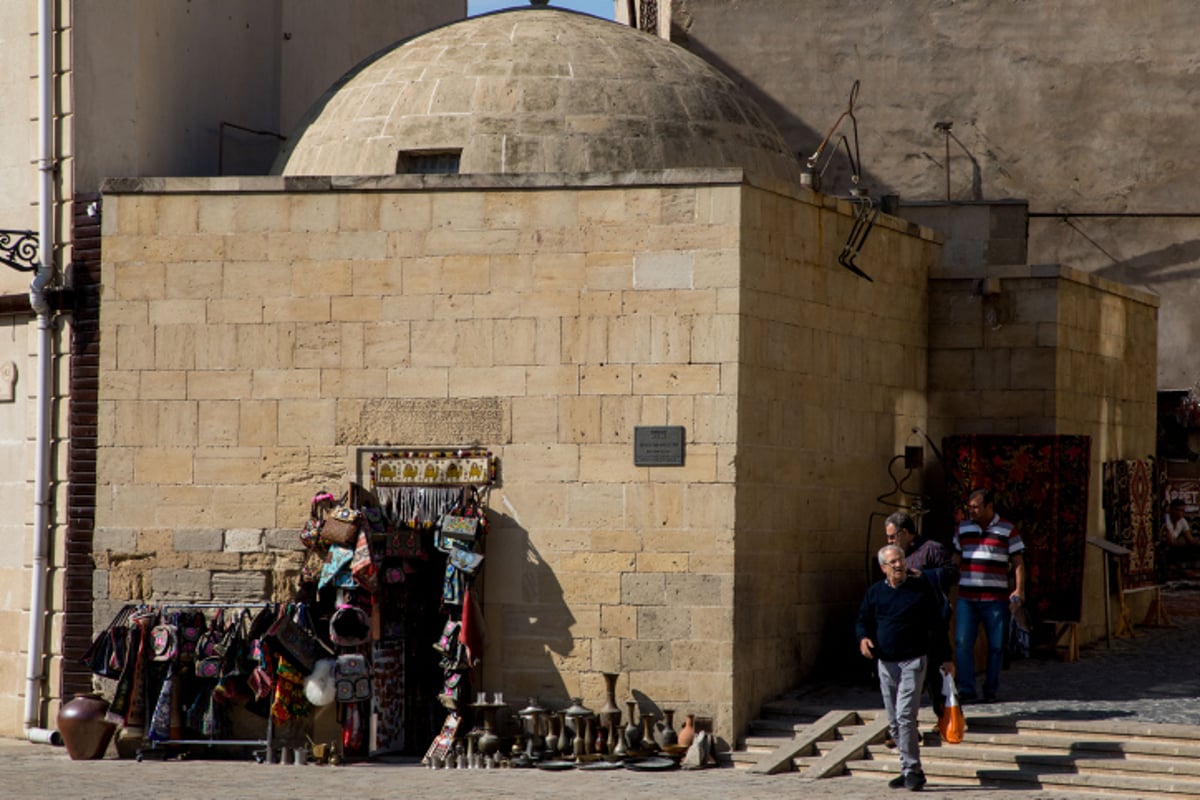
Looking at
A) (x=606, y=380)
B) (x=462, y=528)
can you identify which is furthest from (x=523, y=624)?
(x=606, y=380)

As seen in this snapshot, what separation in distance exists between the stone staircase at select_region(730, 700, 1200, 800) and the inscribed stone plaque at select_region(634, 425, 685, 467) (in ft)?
6.16

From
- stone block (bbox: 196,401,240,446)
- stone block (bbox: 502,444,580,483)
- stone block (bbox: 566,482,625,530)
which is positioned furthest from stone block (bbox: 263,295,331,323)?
stone block (bbox: 566,482,625,530)

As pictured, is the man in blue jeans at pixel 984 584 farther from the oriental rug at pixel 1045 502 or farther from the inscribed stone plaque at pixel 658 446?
the inscribed stone plaque at pixel 658 446

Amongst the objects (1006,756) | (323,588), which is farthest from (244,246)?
(1006,756)

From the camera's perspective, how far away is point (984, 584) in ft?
38.7

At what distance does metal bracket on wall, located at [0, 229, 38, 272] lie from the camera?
43.0ft

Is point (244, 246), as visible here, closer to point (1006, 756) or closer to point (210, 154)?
point (210, 154)

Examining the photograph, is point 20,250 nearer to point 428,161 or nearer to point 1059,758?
point 428,161

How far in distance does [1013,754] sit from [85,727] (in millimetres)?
6001

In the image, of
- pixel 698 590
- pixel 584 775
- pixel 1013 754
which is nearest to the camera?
pixel 1013 754

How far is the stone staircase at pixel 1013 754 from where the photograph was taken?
10.3m

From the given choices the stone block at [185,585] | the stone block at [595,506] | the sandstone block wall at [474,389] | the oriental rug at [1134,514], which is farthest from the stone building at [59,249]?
the oriental rug at [1134,514]

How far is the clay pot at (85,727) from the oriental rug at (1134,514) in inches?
328

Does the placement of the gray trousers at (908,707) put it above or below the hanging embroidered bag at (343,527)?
below
